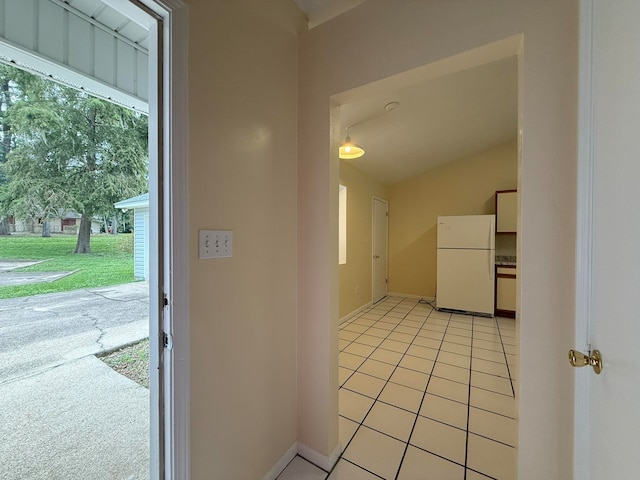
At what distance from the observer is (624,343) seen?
58 centimetres

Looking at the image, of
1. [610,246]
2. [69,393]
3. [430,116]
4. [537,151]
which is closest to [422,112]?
[430,116]

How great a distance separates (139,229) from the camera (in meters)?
1.48

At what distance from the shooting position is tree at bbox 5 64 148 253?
1074 millimetres

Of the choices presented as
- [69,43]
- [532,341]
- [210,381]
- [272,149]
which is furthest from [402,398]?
[69,43]

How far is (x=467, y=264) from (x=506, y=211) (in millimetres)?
1120

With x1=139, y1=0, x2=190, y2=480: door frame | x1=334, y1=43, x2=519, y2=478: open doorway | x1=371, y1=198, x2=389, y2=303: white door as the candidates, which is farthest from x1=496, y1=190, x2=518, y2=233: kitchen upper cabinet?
x1=139, y1=0, x2=190, y2=480: door frame

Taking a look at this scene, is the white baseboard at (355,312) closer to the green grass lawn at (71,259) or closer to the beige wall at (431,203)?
the beige wall at (431,203)

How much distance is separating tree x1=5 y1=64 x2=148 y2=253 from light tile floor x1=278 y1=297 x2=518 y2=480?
5.76 feet

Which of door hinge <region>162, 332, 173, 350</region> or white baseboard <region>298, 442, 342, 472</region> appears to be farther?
white baseboard <region>298, 442, 342, 472</region>

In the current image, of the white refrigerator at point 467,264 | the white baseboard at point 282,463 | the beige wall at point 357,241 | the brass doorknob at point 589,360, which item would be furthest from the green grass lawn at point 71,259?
the white refrigerator at point 467,264

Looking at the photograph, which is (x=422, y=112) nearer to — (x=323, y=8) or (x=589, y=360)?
(x=323, y=8)

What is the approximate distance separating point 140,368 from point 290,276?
192 centimetres

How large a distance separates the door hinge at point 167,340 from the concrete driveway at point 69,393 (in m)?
0.98

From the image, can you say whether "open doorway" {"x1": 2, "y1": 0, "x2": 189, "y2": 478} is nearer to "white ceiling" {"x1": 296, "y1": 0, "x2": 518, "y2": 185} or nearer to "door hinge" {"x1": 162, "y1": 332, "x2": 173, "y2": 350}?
"door hinge" {"x1": 162, "y1": 332, "x2": 173, "y2": 350}
